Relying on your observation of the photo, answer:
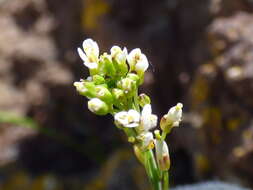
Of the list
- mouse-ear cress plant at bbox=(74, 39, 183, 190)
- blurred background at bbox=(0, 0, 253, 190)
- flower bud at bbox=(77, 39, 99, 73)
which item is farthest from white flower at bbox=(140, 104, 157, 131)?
blurred background at bbox=(0, 0, 253, 190)

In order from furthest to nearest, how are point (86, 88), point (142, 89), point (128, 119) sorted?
point (142, 89) → point (86, 88) → point (128, 119)

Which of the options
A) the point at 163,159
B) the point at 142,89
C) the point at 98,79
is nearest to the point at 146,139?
the point at 163,159

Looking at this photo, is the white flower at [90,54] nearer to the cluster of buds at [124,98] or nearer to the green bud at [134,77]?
the cluster of buds at [124,98]

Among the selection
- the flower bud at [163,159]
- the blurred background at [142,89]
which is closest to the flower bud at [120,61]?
the flower bud at [163,159]

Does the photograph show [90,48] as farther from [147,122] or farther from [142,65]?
[147,122]

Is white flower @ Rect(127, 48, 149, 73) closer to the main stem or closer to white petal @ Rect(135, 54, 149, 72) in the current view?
white petal @ Rect(135, 54, 149, 72)

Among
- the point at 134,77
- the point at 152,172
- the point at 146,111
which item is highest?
the point at 134,77

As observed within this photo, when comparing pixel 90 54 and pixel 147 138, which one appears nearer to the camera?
pixel 147 138
